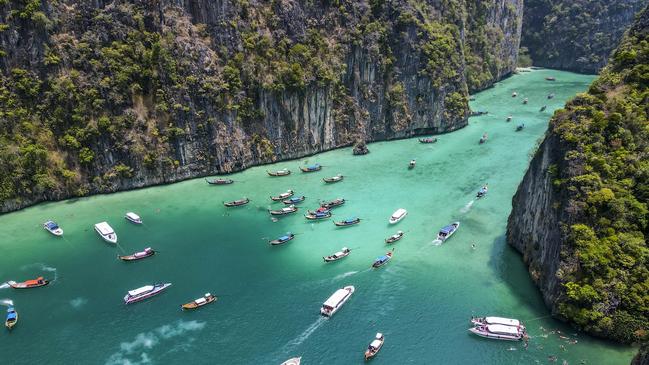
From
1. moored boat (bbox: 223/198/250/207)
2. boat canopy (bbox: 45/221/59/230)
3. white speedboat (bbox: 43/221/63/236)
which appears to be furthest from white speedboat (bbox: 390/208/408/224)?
boat canopy (bbox: 45/221/59/230)

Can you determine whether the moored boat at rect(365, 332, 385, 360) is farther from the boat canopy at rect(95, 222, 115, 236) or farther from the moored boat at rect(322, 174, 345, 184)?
the moored boat at rect(322, 174, 345, 184)

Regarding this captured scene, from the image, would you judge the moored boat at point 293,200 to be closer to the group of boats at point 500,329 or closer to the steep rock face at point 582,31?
the group of boats at point 500,329

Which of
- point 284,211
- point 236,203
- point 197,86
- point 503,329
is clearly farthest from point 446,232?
point 197,86

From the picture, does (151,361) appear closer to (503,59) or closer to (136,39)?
(136,39)

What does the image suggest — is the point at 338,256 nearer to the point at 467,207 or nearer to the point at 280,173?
the point at 467,207

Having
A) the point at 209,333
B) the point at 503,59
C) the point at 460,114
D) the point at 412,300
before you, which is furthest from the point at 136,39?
the point at 503,59

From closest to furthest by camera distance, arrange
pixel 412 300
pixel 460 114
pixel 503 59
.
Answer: pixel 412 300 < pixel 460 114 < pixel 503 59
